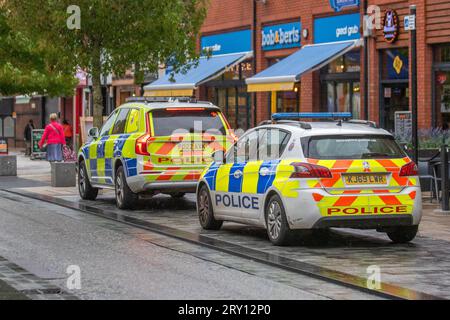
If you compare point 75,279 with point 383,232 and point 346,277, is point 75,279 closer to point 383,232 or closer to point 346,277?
point 346,277

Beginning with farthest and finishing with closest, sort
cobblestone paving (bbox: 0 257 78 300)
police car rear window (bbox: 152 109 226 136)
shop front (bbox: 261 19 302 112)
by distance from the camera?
Answer: shop front (bbox: 261 19 302 112), police car rear window (bbox: 152 109 226 136), cobblestone paving (bbox: 0 257 78 300)

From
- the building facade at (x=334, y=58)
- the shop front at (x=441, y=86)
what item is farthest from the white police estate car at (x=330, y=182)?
the building facade at (x=334, y=58)

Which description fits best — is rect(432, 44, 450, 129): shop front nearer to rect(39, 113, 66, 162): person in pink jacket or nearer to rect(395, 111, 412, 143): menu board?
rect(395, 111, 412, 143): menu board

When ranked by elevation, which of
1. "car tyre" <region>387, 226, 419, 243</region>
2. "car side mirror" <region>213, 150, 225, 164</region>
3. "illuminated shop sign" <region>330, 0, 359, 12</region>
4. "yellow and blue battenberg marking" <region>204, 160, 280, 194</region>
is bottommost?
"car tyre" <region>387, 226, 419, 243</region>

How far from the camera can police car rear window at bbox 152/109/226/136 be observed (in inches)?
736

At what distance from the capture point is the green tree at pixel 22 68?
3509 cm

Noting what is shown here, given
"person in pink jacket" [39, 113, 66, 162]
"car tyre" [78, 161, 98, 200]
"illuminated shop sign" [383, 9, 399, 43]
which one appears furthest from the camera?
"person in pink jacket" [39, 113, 66, 162]

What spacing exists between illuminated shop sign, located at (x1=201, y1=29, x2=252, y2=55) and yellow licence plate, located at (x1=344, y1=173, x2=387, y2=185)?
21.6 m

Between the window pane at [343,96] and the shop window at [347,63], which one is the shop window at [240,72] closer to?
the shop window at [347,63]

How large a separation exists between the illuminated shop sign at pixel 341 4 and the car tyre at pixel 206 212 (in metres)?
13.8

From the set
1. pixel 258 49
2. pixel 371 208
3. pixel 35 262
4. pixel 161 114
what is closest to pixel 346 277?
pixel 371 208

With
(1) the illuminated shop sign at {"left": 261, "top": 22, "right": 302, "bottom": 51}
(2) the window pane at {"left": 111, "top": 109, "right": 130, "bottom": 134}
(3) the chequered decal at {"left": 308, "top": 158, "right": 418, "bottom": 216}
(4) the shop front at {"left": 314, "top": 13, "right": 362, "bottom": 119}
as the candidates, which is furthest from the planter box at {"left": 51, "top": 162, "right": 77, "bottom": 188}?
(3) the chequered decal at {"left": 308, "top": 158, "right": 418, "bottom": 216}

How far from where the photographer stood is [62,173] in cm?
2538

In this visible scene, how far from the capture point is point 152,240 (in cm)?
1452
